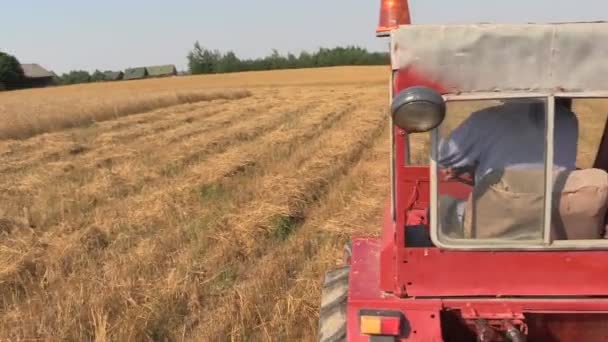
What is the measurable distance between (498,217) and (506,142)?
285 millimetres

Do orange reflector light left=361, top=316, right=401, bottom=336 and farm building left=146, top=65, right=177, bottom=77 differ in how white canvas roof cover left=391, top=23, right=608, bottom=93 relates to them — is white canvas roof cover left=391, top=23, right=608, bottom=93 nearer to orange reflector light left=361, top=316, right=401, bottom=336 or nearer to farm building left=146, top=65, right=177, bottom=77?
orange reflector light left=361, top=316, right=401, bottom=336

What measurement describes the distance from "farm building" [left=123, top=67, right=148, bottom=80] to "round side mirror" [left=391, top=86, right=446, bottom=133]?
72.2 metres

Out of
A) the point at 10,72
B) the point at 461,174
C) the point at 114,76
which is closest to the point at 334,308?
the point at 461,174

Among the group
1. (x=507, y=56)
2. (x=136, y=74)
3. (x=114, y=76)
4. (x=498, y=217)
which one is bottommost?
(x=114, y=76)

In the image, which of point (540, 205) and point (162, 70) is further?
point (162, 70)

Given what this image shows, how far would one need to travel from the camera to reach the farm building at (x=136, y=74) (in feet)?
237

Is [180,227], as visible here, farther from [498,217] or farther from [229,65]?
[229,65]

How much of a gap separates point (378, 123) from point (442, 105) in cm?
1479

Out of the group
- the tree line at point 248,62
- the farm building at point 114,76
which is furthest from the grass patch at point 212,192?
the farm building at point 114,76

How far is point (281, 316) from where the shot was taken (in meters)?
4.76

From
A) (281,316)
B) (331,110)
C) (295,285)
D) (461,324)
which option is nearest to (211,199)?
(295,285)

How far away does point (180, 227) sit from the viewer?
722 cm

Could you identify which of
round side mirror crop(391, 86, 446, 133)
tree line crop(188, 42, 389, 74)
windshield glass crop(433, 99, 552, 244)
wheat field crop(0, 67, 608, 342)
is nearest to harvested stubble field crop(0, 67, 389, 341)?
wheat field crop(0, 67, 608, 342)

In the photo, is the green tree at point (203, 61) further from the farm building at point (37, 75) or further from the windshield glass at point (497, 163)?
the windshield glass at point (497, 163)
